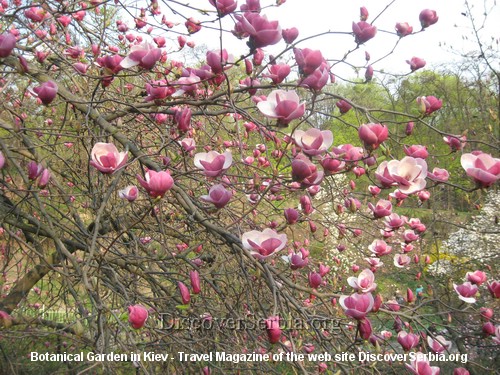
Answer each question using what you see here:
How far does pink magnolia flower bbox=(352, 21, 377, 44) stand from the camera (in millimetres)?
1223

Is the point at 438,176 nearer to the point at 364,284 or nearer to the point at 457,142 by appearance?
the point at 457,142

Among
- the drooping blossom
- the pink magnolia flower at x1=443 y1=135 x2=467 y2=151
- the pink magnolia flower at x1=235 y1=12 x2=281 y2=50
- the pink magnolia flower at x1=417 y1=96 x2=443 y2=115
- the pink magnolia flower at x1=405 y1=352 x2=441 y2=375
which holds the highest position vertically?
the pink magnolia flower at x1=235 y1=12 x2=281 y2=50

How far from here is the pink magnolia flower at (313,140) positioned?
100 centimetres

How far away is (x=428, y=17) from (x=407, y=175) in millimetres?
623

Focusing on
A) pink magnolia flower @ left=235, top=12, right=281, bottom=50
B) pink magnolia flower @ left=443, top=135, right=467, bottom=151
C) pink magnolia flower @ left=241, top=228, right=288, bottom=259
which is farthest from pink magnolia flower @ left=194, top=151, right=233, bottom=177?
pink magnolia flower @ left=443, top=135, right=467, bottom=151

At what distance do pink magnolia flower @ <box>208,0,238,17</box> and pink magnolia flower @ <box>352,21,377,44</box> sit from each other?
0.40 metres

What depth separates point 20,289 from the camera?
2221 mm

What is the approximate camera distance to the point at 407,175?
1.11 meters

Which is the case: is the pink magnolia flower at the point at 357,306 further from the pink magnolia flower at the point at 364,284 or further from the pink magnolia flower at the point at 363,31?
the pink magnolia flower at the point at 363,31

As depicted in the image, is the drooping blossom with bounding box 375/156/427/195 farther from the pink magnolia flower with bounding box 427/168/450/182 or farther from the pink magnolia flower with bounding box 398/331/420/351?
the pink magnolia flower with bounding box 398/331/420/351

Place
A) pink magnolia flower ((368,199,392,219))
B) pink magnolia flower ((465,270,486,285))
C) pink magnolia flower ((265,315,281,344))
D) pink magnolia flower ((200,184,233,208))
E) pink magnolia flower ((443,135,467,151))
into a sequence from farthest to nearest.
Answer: pink magnolia flower ((465,270,486,285)) < pink magnolia flower ((368,199,392,219)) < pink magnolia flower ((443,135,467,151)) < pink magnolia flower ((200,184,233,208)) < pink magnolia flower ((265,315,281,344))

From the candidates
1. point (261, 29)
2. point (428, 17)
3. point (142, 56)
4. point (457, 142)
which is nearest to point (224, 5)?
point (261, 29)

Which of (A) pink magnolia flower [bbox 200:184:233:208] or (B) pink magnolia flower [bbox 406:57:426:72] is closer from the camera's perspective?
(A) pink magnolia flower [bbox 200:184:233:208]

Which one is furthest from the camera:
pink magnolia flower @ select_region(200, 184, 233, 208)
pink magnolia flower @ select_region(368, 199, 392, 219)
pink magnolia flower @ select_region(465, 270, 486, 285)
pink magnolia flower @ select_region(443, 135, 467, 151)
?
pink magnolia flower @ select_region(465, 270, 486, 285)
